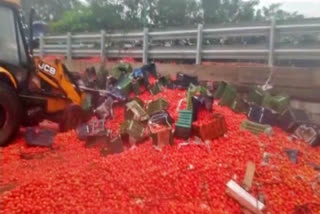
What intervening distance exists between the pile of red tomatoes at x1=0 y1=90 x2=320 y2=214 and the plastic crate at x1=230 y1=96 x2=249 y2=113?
48.0 inches

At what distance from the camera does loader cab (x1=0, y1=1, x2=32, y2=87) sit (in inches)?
351

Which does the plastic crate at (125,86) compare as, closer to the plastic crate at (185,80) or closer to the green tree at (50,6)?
the plastic crate at (185,80)

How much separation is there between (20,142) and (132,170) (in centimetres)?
294

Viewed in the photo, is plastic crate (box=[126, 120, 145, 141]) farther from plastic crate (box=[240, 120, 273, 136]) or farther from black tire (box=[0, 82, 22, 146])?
black tire (box=[0, 82, 22, 146])

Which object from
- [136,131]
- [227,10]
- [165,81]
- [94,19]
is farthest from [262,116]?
[94,19]

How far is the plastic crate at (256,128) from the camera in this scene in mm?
8516

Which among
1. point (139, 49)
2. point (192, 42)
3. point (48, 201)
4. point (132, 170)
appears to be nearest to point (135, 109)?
point (132, 170)

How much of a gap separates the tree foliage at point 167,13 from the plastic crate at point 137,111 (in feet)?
41.9

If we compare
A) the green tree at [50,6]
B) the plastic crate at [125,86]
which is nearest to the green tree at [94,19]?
the plastic crate at [125,86]

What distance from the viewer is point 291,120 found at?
901 cm

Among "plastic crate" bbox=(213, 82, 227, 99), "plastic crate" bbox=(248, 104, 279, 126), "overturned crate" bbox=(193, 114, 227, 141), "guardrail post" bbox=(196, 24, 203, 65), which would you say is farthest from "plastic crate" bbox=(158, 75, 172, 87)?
"overturned crate" bbox=(193, 114, 227, 141)

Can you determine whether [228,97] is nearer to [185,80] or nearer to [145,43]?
[185,80]

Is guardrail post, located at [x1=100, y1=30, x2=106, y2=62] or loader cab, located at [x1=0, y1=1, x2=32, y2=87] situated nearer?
loader cab, located at [x1=0, y1=1, x2=32, y2=87]

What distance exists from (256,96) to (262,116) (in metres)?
0.81
